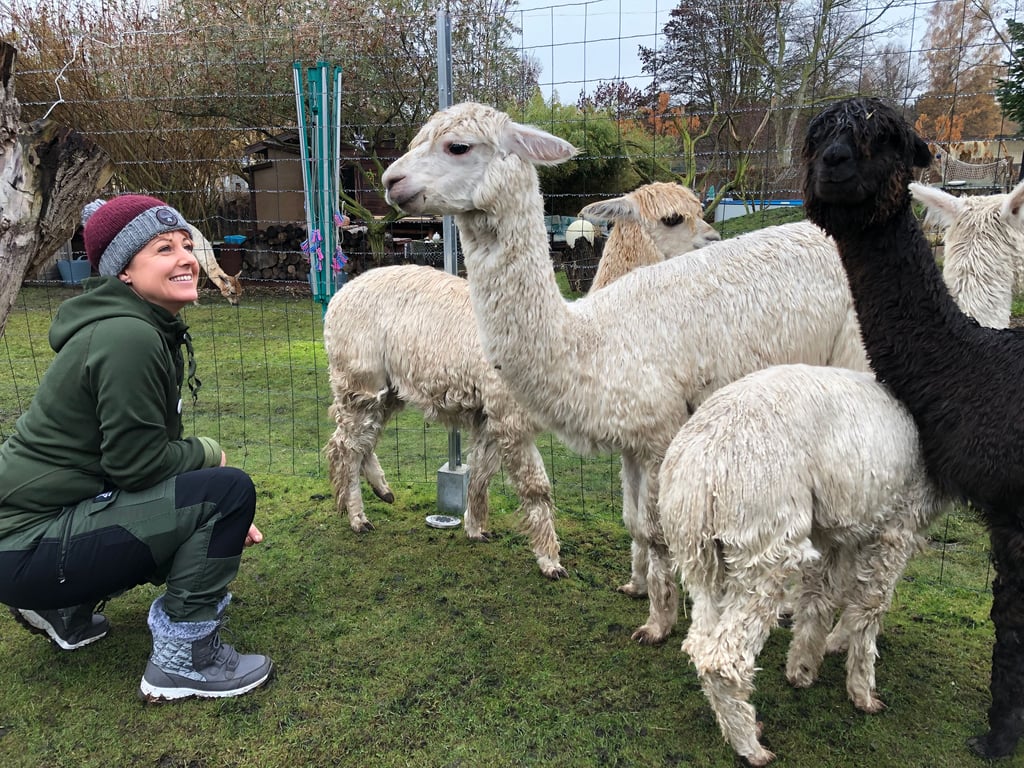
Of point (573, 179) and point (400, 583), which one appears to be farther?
point (573, 179)

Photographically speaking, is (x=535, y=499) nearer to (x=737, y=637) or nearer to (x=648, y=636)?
(x=648, y=636)

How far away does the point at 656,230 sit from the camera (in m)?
3.93

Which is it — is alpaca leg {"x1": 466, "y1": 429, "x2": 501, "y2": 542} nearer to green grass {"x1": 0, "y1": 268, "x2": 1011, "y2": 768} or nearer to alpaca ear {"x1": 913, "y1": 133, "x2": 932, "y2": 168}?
green grass {"x1": 0, "y1": 268, "x2": 1011, "y2": 768}

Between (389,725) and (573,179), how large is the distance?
11.8m

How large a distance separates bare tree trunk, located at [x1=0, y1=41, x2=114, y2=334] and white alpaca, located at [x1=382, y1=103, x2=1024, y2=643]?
1841mm

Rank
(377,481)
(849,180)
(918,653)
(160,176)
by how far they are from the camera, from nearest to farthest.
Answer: (849,180)
(918,653)
(377,481)
(160,176)

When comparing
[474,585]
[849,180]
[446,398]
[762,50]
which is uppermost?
[762,50]

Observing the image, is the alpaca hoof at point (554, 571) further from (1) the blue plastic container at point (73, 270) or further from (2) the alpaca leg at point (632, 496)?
(1) the blue plastic container at point (73, 270)

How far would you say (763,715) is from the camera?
249 centimetres

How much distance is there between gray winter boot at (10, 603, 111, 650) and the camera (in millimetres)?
2811

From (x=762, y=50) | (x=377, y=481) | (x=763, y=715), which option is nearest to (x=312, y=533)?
(x=377, y=481)

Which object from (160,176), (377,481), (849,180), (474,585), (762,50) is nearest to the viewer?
(849,180)

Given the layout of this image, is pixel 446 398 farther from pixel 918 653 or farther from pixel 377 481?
pixel 918 653

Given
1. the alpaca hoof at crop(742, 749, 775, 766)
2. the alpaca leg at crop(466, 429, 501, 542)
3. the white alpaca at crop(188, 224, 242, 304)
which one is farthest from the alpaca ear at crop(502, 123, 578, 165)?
the white alpaca at crop(188, 224, 242, 304)
